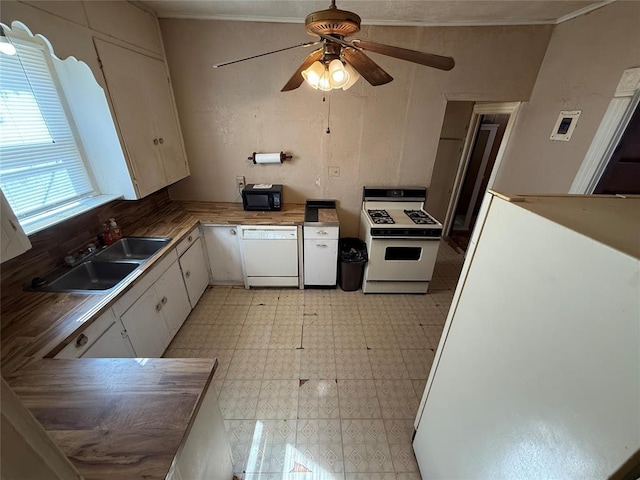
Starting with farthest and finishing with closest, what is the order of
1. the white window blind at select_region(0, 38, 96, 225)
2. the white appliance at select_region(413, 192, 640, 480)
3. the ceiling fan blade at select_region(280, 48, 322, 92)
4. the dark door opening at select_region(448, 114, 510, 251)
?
the dark door opening at select_region(448, 114, 510, 251)
the white window blind at select_region(0, 38, 96, 225)
the ceiling fan blade at select_region(280, 48, 322, 92)
the white appliance at select_region(413, 192, 640, 480)

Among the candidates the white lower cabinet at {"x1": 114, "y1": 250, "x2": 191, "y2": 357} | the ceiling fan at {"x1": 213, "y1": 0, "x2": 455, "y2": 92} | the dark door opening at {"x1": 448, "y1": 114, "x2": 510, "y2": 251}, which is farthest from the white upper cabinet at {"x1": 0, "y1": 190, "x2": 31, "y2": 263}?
the dark door opening at {"x1": 448, "y1": 114, "x2": 510, "y2": 251}

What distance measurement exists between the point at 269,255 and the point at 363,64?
6.25 ft

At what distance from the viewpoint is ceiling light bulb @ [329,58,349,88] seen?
4.12 ft

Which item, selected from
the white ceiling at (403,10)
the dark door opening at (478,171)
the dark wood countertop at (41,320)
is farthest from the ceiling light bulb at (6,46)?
the dark door opening at (478,171)

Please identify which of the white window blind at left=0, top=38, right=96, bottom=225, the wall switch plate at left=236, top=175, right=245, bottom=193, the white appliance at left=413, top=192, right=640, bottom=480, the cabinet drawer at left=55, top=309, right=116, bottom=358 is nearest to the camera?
the white appliance at left=413, top=192, right=640, bottom=480

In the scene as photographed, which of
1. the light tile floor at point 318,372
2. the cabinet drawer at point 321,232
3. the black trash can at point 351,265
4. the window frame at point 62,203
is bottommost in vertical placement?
the light tile floor at point 318,372

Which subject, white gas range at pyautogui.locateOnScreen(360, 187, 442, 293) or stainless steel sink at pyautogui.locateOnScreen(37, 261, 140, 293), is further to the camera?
white gas range at pyautogui.locateOnScreen(360, 187, 442, 293)

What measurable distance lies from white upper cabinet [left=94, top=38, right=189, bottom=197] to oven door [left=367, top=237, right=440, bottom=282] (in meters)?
2.13

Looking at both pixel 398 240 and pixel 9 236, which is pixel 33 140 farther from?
pixel 398 240

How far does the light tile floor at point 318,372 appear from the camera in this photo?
150 cm

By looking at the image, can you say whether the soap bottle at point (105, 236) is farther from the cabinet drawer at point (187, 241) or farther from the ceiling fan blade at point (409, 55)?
the ceiling fan blade at point (409, 55)

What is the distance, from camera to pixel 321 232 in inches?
102

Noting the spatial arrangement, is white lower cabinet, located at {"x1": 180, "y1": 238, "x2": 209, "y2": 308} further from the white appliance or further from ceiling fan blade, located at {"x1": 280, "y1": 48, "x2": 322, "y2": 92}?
the white appliance

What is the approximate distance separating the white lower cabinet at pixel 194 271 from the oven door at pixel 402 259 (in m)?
1.77
